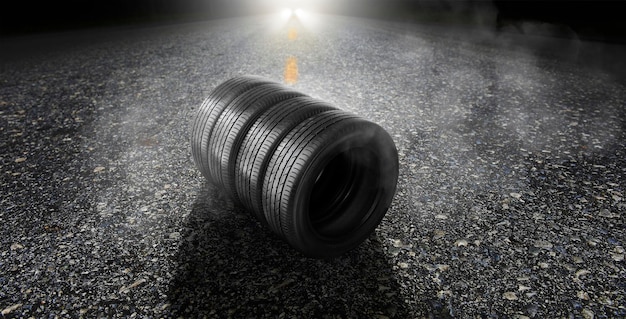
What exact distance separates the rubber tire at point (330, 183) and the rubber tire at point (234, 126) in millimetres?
390

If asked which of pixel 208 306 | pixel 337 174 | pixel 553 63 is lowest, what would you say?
pixel 208 306

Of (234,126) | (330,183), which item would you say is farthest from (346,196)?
(234,126)

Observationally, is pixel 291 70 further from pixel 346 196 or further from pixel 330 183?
pixel 346 196

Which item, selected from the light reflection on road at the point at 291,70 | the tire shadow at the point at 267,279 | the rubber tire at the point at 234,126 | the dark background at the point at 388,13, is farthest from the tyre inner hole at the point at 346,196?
the dark background at the point at 388,13

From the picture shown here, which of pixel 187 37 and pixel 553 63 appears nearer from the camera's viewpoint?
pixel 553 63

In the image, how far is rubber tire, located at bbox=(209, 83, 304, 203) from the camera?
3021 mm

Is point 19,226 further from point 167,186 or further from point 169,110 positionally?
point 169,110

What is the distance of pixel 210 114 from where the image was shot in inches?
131

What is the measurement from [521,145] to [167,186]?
3679 millimetres

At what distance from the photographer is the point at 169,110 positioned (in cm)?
566

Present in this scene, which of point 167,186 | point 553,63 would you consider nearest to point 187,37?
point 167,186

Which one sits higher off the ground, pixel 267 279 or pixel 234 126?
pixel 234 126

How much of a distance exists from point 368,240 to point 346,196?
1.31 feet

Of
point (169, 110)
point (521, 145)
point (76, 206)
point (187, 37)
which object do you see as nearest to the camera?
point (76, 206)
